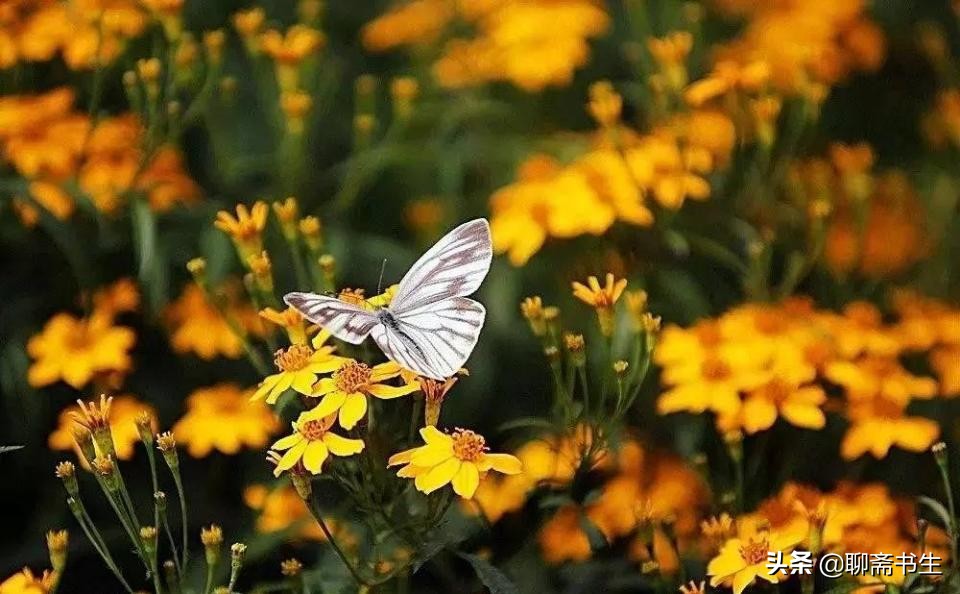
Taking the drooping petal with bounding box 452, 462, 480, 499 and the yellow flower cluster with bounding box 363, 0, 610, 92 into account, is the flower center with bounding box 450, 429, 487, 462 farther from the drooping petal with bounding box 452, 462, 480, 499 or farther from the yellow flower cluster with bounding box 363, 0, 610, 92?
the yellow flower cluster with bounding box 363, 0, 610, 92

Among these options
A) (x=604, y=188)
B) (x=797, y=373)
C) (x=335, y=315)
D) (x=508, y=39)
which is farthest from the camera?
(x=508, y=39)

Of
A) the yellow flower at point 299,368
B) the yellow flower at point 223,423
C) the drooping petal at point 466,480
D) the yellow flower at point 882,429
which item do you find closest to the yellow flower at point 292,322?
the yellow flower at point 299,368

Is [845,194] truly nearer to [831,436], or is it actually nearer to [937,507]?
[831,436]

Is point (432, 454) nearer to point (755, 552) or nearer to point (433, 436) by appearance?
point (433, 436)

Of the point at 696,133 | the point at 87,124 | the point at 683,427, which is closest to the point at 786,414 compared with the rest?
the point at 683,427

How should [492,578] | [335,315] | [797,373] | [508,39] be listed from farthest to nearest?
[508,39], [797,373], [492,578], [335,315]

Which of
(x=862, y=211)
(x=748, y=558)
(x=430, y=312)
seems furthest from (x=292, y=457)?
(x=862, y=211)

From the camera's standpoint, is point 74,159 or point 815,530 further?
point 74,159
